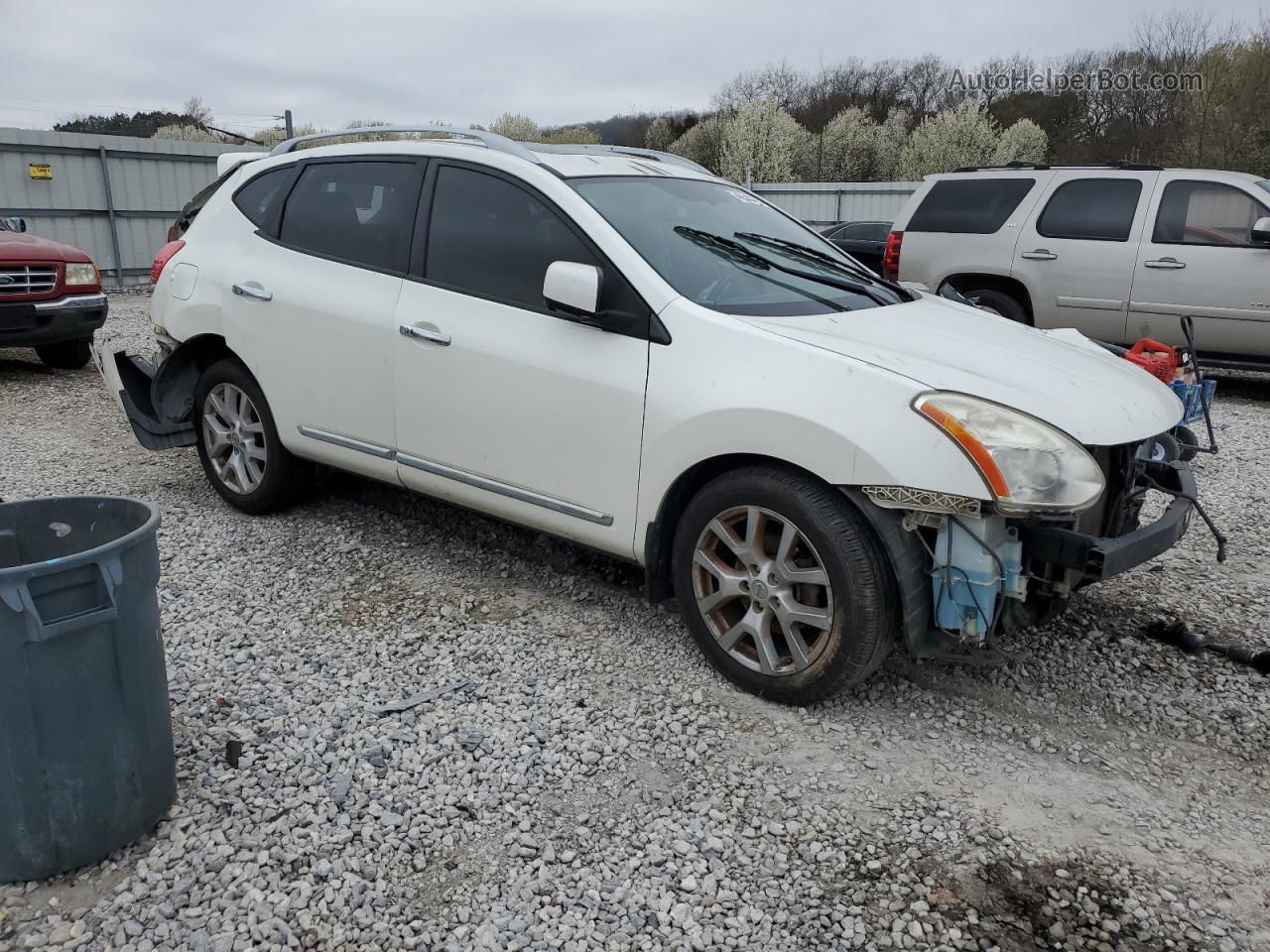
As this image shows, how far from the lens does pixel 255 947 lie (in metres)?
2.37

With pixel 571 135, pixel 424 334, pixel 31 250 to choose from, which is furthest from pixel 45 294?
pixel 571 135

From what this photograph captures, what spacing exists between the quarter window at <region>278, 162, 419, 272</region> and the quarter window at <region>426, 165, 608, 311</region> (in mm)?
192

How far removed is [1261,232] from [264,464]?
7.87m

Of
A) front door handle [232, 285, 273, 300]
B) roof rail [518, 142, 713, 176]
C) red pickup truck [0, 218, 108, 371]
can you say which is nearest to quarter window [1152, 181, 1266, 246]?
roof rail [518, 142, 713, 176]

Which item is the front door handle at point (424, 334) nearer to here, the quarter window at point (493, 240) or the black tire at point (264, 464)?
the quarter window at point (493, 240)

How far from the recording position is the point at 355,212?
4.54m

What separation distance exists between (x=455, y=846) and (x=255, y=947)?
562mm

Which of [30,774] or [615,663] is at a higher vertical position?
[30,774]

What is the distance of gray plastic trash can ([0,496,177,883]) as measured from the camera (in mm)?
2328

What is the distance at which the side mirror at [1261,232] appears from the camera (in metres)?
8.06

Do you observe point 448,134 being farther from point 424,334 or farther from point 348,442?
point 348,442

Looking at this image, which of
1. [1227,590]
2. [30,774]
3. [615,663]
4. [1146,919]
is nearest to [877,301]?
[615,663]

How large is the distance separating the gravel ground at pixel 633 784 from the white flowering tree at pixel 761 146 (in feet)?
118

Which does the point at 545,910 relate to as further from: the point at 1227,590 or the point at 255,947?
the point at 1227,590
